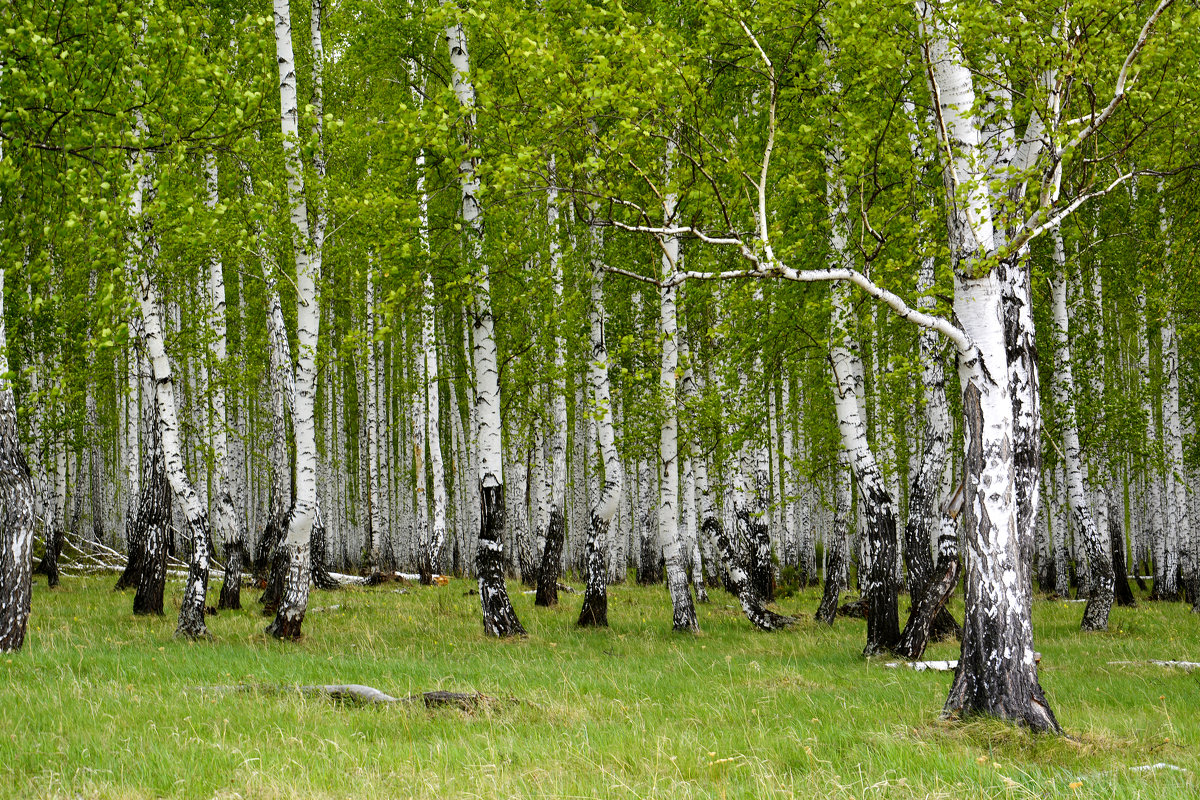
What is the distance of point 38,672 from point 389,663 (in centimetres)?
352

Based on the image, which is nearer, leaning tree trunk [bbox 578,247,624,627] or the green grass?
the green grass

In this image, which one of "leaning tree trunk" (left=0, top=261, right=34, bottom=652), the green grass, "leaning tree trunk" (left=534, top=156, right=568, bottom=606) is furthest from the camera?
"leaning tree trunk" (left=534, top=156, right=568, bottom=606)

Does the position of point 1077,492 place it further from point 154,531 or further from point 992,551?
point 154,531

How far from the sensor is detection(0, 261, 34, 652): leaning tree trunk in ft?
32.5

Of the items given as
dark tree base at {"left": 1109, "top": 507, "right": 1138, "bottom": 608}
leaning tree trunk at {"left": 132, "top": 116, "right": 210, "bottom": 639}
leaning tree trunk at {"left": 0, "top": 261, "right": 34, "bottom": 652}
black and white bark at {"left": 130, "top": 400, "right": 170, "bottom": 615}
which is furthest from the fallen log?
dark tree base at {"left": 1109, "top": 507, "right": 1138, "bottom": 608}

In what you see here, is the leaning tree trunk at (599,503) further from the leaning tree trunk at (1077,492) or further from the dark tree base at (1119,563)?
the dark tree base at (1119,563)

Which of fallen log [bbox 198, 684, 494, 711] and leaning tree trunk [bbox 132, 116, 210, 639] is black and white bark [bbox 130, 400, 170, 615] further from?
fallen log [bbox 198, 684, 494, 711]

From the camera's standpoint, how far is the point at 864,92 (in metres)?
12.1

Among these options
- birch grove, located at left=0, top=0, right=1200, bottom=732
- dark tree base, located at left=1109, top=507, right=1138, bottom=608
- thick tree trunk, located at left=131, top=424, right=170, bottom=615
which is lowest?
dark tree base, located at left=1109, top=507, right=1138, bottom=608

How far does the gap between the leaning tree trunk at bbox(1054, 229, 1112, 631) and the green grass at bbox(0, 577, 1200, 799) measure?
2189 millimetres

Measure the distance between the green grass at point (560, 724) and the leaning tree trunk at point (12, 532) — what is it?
1.62 feet

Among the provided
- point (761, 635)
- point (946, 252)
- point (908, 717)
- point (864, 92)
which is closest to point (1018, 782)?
point (908, 717)

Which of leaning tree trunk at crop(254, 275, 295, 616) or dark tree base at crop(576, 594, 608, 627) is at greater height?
leaning tree trunk at crop(254, 275, 295, 616)

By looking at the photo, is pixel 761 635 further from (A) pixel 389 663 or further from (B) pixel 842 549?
(A) pixel 389 663
